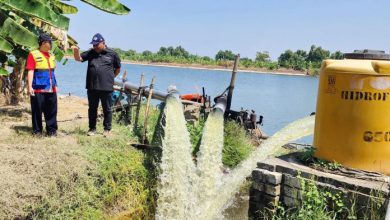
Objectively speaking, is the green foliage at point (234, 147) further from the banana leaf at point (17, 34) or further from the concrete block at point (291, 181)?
the banana leaf at point (17, 34)

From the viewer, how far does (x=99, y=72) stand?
7.45 meters

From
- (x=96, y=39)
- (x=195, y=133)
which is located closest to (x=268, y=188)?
(x=96, y=39)

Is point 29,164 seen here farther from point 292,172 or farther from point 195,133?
point 195,133

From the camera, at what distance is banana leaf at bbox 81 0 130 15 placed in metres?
7.83

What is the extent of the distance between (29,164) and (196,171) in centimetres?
330

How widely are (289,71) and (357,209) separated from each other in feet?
266

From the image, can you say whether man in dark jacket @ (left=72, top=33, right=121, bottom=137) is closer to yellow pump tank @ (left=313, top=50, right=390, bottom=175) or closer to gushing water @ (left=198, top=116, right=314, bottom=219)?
gushing water @ (left=198, top=116, right=314, bottom=219)

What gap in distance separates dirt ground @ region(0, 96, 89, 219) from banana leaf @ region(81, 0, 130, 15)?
7.70 ft

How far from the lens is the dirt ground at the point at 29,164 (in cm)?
526

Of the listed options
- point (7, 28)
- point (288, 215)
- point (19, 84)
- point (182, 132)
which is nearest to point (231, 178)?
point (182, 132)

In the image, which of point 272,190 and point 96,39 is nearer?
point 272,190

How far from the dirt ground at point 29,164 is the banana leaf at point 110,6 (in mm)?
2346

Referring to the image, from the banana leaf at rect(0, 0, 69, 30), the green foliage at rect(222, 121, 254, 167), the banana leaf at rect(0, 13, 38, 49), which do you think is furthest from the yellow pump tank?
the banana leaf at rect(0, 13, 38, 49)

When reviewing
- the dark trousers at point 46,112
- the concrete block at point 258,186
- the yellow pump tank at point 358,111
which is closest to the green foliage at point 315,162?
the yellow pump tank at point 358,111
